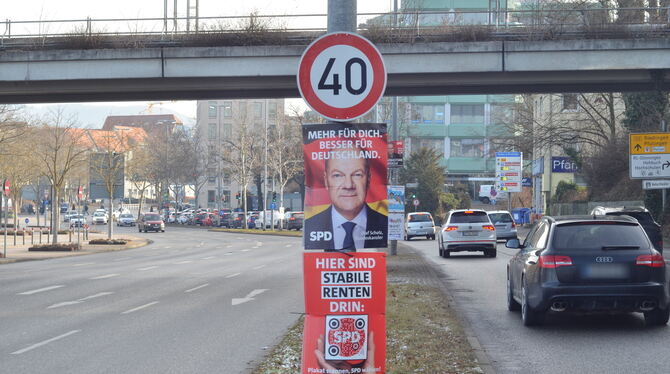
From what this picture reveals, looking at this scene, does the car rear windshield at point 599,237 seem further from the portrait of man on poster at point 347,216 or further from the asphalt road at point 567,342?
the portrait of man on poster at point 347,216

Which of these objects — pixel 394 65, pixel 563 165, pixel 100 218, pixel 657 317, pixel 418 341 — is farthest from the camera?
pixel 100 218

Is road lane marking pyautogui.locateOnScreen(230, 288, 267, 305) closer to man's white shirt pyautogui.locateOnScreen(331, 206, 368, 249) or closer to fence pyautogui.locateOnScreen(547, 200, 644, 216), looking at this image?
man's white shirt pyautogui.locateOnScreen(331, 206, 368, 249)

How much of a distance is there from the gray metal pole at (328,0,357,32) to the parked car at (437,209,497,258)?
975 inches

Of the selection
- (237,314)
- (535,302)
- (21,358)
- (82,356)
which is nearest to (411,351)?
(535,302)

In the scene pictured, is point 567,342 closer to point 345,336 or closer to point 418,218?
point 345,336

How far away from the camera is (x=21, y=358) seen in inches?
397

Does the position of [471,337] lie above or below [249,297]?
above

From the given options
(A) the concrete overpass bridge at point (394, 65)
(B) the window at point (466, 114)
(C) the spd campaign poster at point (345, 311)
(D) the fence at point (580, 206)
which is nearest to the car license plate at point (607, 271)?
(C) the spd campaign poster at point (345, 311)

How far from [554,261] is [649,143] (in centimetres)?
2315

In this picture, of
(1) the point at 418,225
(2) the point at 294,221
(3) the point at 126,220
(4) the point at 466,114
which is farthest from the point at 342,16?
(4) the point at 466,114

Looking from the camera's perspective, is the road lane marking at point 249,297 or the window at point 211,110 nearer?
the road lane marking at point 249,297

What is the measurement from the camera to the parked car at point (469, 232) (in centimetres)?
3102

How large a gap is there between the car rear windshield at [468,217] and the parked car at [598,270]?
61.9 feet

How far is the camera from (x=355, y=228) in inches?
238
